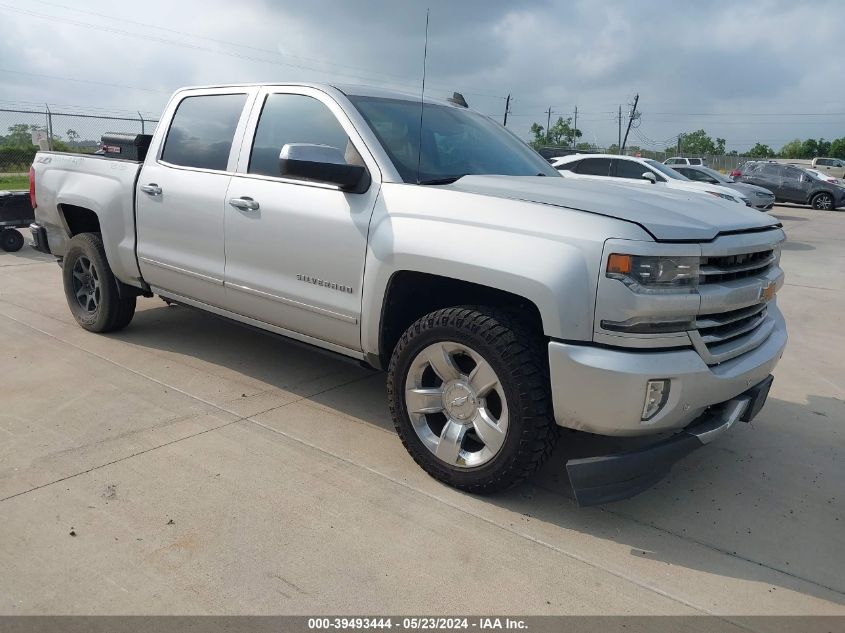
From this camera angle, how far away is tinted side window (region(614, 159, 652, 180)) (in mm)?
13703

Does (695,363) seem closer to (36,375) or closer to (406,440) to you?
(406,440)

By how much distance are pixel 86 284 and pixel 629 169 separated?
10.9 m

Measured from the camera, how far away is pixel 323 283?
146 inches

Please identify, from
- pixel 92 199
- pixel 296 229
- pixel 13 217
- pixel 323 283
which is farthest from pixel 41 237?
pixel 13 217

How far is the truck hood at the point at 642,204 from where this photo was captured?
286 cm

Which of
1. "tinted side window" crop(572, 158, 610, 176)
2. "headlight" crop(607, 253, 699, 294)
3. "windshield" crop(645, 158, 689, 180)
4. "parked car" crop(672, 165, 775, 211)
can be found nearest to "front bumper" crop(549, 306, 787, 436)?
"headlight" crop(607, 253, 699, 294)

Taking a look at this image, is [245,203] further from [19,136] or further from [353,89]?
[19,136]

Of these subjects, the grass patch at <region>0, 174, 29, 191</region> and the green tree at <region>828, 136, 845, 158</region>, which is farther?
the green tree at <region>828, 136, 845, 158</region>

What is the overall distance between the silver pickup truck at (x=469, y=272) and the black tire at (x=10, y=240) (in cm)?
565

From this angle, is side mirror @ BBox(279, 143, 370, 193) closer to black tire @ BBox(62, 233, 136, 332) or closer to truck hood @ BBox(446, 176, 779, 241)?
truck hood @ BBox(446, 176, 779, 241)

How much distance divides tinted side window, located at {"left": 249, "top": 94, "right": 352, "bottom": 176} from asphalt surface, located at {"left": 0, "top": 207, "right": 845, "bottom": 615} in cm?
147

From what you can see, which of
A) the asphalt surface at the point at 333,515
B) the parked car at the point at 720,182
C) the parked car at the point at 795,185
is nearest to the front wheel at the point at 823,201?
the parked car at the point at 795,185

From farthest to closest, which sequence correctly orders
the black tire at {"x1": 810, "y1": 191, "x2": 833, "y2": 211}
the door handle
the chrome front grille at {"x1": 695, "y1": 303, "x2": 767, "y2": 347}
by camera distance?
the black tire at {"x1": 810, "y1": 191, "x2": 833, "y2": 211}, the door handle, the chrome front grille at {"x1": 695, "y1": 303, "x2": 767, "y2": 347}

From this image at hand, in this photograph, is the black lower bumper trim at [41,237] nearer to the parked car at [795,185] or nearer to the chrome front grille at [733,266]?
the chrome front grille at [733,266]
